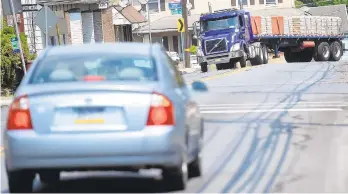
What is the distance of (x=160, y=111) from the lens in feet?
29.1

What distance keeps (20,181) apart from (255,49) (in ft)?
119

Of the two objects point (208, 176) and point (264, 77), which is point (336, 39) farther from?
point (208, 176)

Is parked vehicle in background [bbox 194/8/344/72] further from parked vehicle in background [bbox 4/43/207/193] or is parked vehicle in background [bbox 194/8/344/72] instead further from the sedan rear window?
parked vehicle in background [bbox 4/43/207/193]

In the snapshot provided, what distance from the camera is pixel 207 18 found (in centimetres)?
4306

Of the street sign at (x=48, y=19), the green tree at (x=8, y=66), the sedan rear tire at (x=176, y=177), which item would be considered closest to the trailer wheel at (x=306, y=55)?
the green tree at (x=8, y=66)

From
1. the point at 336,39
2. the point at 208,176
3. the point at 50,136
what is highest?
the point at 50,136

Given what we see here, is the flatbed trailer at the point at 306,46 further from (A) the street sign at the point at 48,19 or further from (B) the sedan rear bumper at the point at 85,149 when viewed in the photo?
(B) the sedan rear bumper at the point at 85,149

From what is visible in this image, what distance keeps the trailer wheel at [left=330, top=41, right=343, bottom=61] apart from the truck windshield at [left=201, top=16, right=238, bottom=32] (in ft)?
37.6

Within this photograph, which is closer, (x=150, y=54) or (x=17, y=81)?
(x=150, y=54)

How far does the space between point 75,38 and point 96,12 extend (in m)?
3.12

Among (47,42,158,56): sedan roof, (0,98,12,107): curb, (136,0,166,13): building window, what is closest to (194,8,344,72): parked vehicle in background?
(0,98,12,107): curb

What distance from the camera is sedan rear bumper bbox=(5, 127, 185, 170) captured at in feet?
28.4

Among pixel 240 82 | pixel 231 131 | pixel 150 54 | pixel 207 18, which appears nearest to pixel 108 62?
pixel 150 54

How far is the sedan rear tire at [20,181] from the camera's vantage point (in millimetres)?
9007
